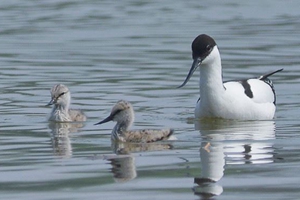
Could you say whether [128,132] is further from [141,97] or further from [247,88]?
[141,97]

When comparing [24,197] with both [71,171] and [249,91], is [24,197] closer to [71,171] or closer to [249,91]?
[71,171]

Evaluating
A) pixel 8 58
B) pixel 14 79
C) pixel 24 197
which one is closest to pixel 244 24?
pixel 8 58

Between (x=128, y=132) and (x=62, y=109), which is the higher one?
(x=62, y=109)

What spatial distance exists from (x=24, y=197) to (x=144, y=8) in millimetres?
21547

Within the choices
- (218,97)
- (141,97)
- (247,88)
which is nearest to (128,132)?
(218,97)

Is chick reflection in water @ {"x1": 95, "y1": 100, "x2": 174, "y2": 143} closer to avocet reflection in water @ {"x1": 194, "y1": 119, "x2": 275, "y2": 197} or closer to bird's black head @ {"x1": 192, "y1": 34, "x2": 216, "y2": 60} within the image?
avocet reflection in water @ {"x1": 194, "y1": 119, "x2": 275, "y2": 197}

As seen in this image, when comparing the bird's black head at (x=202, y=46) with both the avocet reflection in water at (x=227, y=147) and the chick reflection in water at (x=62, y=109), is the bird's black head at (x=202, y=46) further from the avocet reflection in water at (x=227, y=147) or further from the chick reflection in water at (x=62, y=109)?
the chick reflection in water at (x=62, y=109)

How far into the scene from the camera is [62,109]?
48.3 feet

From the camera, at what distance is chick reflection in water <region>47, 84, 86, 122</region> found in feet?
47.4

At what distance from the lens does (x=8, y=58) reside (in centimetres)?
2072

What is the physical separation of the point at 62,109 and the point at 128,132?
2.34 m

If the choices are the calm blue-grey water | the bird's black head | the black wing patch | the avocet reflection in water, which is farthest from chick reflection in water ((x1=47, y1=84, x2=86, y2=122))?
the black wing patch

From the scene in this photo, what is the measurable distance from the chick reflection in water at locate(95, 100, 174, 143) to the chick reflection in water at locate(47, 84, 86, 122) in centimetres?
168

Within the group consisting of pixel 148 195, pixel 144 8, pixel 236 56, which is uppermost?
pixel 144 8
